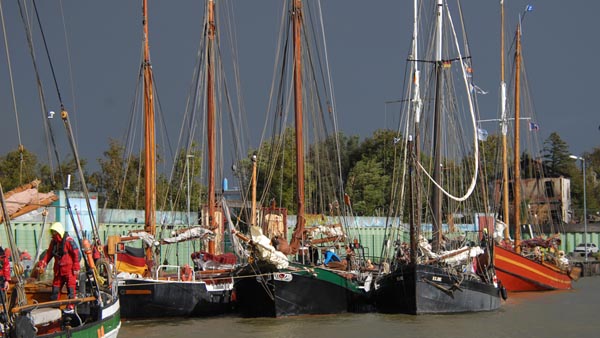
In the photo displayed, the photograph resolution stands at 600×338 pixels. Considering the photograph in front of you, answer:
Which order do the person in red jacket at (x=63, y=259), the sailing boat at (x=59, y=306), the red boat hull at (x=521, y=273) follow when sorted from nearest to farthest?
the sailing boat at (x=59, y=306), the person in red jacket at (x=63, y=259), the red boat hull at (x=521, y=273)

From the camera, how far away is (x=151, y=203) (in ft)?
116

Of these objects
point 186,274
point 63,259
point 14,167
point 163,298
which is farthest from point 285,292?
point 14,167

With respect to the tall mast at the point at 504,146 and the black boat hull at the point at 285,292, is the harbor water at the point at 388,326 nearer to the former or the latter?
the black boat hull at the point at 285,292

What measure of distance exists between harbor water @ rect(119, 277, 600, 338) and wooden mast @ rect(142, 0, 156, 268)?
15.8 feet

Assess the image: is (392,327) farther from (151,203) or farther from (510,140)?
(510,140)

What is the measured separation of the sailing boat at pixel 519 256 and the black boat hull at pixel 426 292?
9.36 meters

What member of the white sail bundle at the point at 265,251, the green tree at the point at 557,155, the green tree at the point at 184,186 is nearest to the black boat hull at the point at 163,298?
the white sail bundle at the point at 265,251

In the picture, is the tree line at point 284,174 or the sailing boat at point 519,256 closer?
the sailing boat at point 519,256

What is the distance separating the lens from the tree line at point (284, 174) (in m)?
58.4

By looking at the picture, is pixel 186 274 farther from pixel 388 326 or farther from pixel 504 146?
pixel 504 146

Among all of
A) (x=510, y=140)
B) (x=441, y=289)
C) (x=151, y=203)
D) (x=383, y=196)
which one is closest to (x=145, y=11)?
(x=151, y=203)

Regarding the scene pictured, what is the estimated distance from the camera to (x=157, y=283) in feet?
100.0

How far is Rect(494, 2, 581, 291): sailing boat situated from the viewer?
43156 millimetres

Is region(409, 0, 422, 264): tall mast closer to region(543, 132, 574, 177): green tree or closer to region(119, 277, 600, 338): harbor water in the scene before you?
region(119, 277, 600, 338): harbor water
